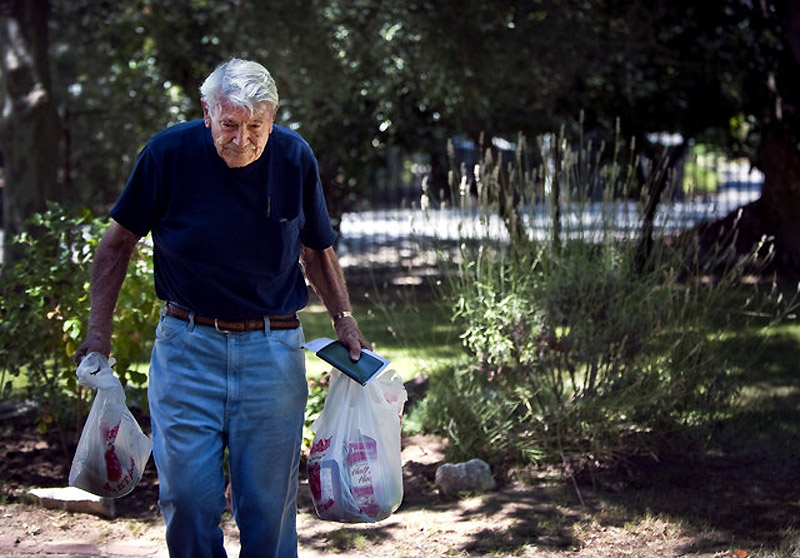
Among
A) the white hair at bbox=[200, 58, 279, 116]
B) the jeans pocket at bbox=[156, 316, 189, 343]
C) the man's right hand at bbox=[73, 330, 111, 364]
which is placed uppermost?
the white hair at bbox=[200, 58, 279, 116]

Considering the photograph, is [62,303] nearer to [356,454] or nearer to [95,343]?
[95,343]

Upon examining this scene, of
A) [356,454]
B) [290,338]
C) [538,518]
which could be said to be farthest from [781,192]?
[290,338]

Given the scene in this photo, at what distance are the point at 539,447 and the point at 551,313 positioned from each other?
67cm

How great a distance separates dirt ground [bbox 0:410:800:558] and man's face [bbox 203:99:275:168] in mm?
1960

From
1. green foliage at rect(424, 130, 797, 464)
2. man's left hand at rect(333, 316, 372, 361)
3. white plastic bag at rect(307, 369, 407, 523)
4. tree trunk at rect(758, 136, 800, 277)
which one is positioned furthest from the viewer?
tree trunk at rect(758, 136, 800, 277)

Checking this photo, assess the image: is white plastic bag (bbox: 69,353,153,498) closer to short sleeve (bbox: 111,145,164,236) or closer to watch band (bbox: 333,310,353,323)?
short sleeve (bbox: 111,145,164,236)

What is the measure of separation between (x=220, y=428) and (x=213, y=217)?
0.60 metres

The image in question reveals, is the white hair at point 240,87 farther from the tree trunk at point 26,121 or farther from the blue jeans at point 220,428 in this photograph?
the tree trunk at point 26,121

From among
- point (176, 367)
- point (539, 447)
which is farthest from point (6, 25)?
point (176, 367)

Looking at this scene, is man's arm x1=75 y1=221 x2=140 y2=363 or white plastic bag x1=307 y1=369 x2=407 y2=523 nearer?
man's arm x1=75 y1=221 x2=140 y2=363

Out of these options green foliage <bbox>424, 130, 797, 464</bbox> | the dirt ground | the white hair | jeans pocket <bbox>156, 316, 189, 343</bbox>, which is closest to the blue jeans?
jeans pocket <bbox>156, 316, 189, 343</bbox>

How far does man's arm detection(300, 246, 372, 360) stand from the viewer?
336 cm

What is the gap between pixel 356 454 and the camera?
3.25 m

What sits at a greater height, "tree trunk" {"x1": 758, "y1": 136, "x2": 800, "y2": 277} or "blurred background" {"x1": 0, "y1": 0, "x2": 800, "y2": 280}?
"blurred background" {"x1": 0, "y1": 0, "x2": 800, "y2": 280}
